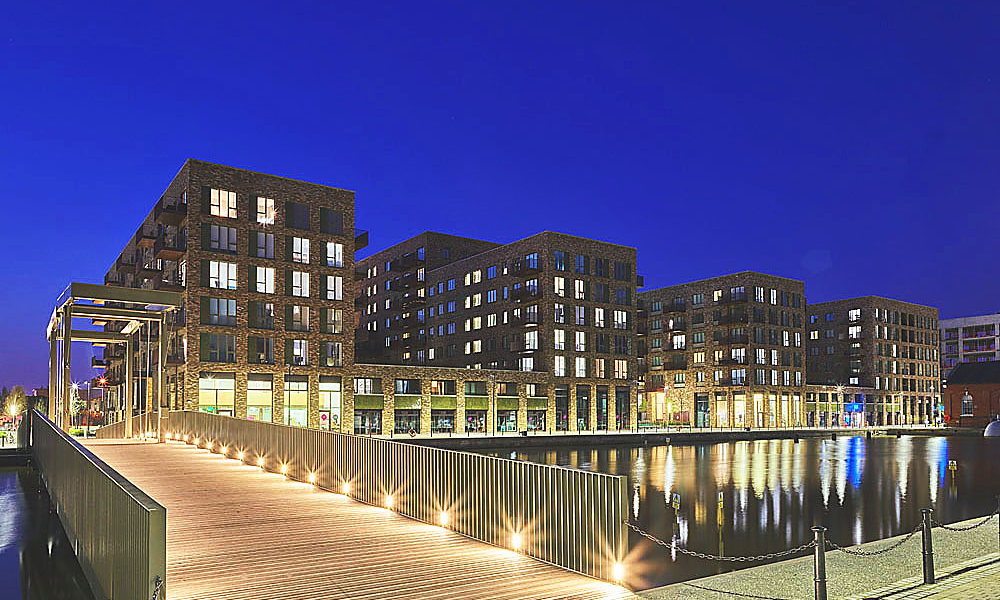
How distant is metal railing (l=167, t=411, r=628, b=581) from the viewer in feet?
34.1

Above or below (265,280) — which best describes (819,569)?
below

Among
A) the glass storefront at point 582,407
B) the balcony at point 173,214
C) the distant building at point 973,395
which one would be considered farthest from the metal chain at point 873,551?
the distant building at point 973,395

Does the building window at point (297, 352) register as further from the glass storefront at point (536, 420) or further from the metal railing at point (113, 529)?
the metal railing at point (113, 529)

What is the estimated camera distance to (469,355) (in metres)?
91.7

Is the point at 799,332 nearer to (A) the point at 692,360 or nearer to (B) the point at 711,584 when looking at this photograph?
(A) the point at 692,360

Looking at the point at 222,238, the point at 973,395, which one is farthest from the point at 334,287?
the point at 973,395

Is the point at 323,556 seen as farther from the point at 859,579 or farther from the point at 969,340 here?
the point at 969,340

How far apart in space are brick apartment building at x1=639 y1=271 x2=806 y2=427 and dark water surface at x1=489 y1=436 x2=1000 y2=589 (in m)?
42.0

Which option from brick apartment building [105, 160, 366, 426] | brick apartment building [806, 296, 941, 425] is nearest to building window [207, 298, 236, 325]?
brick apartment building [105, 160, 366, 426]

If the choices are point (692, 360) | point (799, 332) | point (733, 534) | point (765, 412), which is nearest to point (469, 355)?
point (692, 360)

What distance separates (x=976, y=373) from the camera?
4601 inches

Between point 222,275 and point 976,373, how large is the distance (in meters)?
104

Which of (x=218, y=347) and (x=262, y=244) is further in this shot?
(x=262, y=244)

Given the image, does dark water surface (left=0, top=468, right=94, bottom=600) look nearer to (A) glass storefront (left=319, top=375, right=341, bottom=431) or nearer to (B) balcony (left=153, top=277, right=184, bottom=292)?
(B) balcony (left=153, top=277, right=184, bottom=292)
